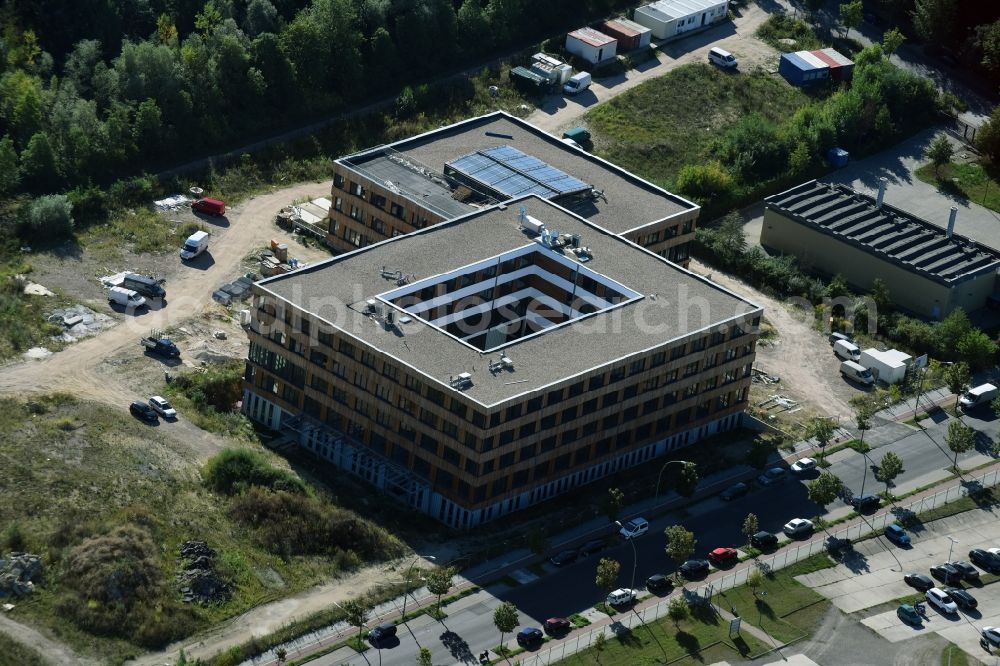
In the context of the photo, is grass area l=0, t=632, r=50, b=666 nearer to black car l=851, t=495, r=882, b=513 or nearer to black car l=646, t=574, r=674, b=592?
black car l=646, t=574, r=674, b=592

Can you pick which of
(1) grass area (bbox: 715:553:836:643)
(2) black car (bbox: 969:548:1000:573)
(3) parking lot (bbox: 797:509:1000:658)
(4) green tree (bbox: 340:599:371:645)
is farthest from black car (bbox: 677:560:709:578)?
(4) green tree (bbox: 340:599:371:645)

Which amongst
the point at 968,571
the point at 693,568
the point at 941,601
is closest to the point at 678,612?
the point at 693,568

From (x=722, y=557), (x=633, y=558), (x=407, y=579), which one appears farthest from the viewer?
(x=633, y=558)

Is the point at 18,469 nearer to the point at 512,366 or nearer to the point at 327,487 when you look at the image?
the point at 327,487

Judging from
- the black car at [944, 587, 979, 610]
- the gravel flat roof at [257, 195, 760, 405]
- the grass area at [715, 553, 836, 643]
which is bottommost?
the grass area at [715, 553, 836, 643]

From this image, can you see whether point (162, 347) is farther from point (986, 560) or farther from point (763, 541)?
point (986, 560)
